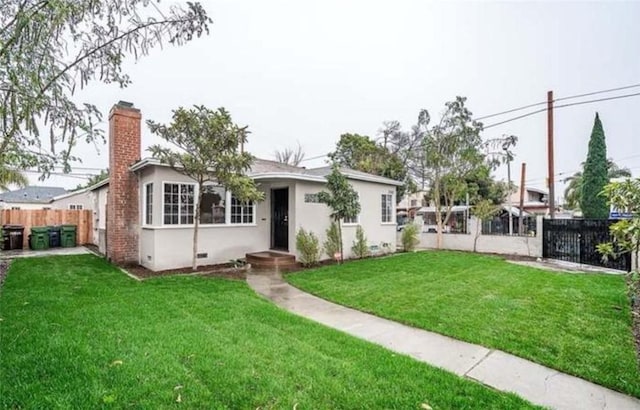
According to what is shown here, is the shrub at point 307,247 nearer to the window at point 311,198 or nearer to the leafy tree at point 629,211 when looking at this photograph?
the window at point 311,198

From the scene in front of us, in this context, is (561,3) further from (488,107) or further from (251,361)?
(251,361)

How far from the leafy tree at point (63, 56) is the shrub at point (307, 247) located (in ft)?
20.6

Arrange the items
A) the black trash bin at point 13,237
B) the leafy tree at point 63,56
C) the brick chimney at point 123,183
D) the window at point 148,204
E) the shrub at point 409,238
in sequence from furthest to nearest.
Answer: the shrub at point 409,238 < the black trash bin at point 13,237 < the brick chimney at point 123,183 < the window at point 148,204 < the leafy tree at point 63,56

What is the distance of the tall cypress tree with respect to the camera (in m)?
12.7

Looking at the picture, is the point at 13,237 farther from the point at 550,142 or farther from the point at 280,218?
the point at 550,142

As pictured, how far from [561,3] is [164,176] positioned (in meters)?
12.9

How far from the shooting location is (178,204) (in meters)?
9.23

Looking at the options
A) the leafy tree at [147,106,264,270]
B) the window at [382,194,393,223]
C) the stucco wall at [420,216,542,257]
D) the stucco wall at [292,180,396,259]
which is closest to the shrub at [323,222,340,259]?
the stucco wall at [292,180,396,259]

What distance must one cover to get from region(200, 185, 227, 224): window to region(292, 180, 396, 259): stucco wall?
2276 mm

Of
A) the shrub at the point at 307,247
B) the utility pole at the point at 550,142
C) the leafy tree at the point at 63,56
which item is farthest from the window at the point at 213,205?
the utility pole at the point at 550,142

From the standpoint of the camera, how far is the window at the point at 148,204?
9.06m

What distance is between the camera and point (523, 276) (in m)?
8.15

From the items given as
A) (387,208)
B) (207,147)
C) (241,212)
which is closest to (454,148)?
(387,208)

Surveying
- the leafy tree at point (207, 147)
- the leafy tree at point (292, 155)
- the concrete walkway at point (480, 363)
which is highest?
the leafy tree at point (292, 155)
